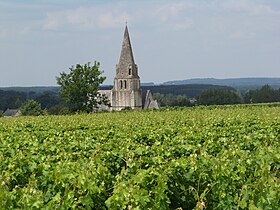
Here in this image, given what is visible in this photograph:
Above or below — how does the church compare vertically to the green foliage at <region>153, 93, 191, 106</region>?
above

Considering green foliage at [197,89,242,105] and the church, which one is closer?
the church

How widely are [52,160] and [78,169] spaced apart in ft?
5.90

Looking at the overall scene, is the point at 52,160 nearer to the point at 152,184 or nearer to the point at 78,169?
the point at 78,169

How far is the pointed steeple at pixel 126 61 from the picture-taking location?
85688 mm

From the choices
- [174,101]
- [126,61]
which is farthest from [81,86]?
[174,101]

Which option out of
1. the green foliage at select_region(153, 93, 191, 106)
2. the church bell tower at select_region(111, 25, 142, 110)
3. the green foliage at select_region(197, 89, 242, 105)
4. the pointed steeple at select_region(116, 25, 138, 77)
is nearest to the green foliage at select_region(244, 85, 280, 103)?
the green foliage at select_region(197, 89, 242, 105)

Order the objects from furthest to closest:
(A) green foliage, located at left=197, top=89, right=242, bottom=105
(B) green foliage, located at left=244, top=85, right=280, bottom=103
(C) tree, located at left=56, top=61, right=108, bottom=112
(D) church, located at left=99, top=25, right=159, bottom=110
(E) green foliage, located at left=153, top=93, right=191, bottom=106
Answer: (E) green foliage, located at left=153, top=93, right=191, bottom=106 → (A) green foliage, located at left=197, top=89, right=242, bottom=105 → (B) green foliage, located at left=244, top=85, right=280, bottom=103 → (D) church, located at left=99, top=25, right=159, bottom=110 → (C) tree, located at left=56, top=61, right=108, bottom=112

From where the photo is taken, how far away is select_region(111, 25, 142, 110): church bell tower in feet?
284

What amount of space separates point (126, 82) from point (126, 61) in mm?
4638

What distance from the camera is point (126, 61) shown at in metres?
86.7

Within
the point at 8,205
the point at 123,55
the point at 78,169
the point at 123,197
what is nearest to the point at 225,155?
the point at 78,169

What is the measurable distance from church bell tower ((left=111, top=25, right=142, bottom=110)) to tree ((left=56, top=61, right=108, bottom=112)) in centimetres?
2338

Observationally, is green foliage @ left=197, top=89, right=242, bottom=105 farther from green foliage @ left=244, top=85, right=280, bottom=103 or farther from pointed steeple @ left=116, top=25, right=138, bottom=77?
pointed steeple @ left=116, top=25, right=138, bottom=77

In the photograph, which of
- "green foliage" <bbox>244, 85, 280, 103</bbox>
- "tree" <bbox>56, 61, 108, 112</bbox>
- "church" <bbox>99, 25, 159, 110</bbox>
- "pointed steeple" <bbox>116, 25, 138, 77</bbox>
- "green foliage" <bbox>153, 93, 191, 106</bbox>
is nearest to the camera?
"tree" <bbox>56, 61, 108, 112</bbox>
